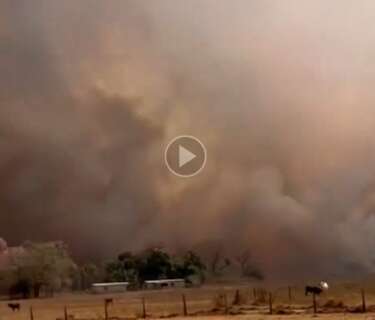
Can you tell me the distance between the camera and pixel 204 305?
568 inches

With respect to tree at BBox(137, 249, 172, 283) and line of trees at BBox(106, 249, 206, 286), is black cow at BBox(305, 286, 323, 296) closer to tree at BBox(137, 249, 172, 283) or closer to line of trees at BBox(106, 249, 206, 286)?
line of trees at BBox(106, 249, 206, 286)

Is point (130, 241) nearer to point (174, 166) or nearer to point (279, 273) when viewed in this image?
point (174, 166)

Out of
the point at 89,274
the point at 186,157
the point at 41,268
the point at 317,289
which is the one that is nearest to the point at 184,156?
the point at 186,157

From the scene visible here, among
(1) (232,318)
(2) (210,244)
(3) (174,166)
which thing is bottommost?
(1) (232,318)

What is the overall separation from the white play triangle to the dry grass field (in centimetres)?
224

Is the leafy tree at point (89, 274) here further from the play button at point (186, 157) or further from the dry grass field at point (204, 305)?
the play button at point (186, 157)

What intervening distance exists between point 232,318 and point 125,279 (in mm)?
2131

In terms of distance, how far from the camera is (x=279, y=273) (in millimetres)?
15531

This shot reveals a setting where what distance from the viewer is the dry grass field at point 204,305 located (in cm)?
1412

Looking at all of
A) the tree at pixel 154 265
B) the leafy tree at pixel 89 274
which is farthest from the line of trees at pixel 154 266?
the leafy tree at pixel 89 274

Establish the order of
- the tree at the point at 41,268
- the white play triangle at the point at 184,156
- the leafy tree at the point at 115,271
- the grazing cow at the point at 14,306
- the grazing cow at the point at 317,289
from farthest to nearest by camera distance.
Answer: the white play triangle at the point at 184,156 < the leafy tree at the point at 115,271 < the tree at the point at 41,268 < the grazing cow at the point at 317,289 < the grazing cow at the point at 14,306

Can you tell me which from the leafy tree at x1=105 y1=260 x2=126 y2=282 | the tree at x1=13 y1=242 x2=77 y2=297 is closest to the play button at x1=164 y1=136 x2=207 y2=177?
the leafy tree at x1=105 y1=260 x2=126 y2=282

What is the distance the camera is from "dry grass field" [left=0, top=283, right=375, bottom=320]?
14117 mm

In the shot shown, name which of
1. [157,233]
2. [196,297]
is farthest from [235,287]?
[157,233]
